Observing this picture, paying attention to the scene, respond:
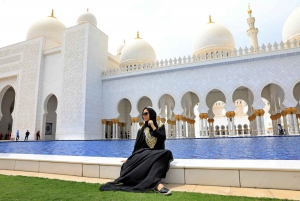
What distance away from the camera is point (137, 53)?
11.2m

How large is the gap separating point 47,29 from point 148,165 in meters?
Answer: 12.3

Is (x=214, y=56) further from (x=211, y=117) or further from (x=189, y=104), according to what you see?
(x=189, y=104)

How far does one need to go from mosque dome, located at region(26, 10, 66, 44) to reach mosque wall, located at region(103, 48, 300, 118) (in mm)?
4489

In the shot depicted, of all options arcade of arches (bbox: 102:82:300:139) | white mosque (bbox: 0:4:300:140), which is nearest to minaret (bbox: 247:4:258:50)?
white mosque (bbox: 0:4:300:140)

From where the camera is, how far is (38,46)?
34.0ft

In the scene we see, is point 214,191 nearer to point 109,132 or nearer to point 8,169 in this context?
point 8,169

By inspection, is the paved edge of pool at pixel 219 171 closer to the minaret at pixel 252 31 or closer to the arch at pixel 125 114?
the arch at pixel 125 114

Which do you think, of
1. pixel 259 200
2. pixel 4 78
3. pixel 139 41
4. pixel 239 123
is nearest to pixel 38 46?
pixel 4 78

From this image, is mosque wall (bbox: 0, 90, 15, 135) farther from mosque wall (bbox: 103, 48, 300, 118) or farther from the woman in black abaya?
the woman in black abaya

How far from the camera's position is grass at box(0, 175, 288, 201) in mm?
1178

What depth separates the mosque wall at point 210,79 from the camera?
725cm

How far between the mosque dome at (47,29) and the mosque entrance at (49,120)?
346cm

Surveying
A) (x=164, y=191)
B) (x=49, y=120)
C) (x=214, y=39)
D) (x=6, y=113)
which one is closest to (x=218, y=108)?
(x=214, y=39)

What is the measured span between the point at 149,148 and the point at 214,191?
0.60 m
